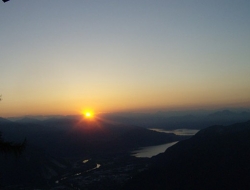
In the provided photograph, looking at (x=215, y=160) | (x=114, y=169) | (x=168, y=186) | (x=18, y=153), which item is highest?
(x=18, y=153)

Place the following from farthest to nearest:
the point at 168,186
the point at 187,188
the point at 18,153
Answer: the point at 168,186 → the point at 187,188 → the point at 18,153

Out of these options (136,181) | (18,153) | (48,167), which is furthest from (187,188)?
(48,167)

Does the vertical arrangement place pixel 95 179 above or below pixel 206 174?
below

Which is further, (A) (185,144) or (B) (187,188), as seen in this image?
(A) (185,144)

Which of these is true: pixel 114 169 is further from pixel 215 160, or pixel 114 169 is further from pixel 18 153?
pixel 18 153

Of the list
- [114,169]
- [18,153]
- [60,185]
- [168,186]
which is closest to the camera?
[18,153]

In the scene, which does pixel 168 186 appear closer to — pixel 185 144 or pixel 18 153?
pixel 185 144

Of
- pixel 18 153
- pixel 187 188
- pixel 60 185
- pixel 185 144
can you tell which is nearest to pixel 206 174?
pixel 187 188
